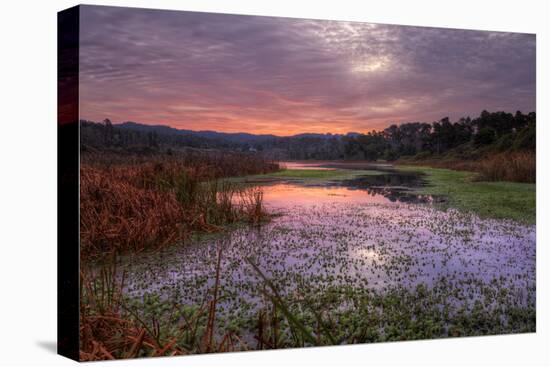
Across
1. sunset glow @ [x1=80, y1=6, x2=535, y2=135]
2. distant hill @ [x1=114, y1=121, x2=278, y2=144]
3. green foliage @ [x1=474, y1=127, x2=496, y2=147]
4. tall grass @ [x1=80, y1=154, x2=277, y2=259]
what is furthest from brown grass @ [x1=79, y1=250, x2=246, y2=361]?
green foliage @ [x1=474, y1=127, x2=496, y2=147]

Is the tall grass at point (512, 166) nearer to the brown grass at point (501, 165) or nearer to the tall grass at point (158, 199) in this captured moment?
the brown grass at point (501, 165)

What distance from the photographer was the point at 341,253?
18.0 feet

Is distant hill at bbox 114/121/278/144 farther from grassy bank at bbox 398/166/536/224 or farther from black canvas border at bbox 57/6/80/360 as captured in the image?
grassy bank at bbox 398/166/536/224

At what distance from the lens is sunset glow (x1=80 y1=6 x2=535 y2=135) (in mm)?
4871

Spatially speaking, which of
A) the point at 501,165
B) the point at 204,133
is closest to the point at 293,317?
the point at 204,133

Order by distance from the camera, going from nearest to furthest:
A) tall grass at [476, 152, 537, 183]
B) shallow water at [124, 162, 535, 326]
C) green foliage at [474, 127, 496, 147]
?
shallow water at [124, 162, 535, 326] → green foliage at [474, 127, 496, 147] → tall grass at [476, 152, 537, 183]

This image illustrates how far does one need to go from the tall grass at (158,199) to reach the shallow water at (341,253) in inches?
8.5

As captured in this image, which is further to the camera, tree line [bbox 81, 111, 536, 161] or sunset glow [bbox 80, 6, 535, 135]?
tree line [bbox 81, 111, 536, 161]

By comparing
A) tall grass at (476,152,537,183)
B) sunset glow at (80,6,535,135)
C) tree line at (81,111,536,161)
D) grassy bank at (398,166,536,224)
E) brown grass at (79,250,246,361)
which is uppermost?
sunset glow at (80,6,535,135)

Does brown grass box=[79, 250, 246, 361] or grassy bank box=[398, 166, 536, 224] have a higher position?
grassy bank box=[398, 166, 536, 224]

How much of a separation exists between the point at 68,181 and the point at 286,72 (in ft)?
7.57

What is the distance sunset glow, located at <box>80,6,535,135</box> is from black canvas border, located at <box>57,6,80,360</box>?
0.12m

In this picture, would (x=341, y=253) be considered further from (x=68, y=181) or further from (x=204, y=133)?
(x=68, y=181)

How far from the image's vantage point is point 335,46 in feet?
18.3
